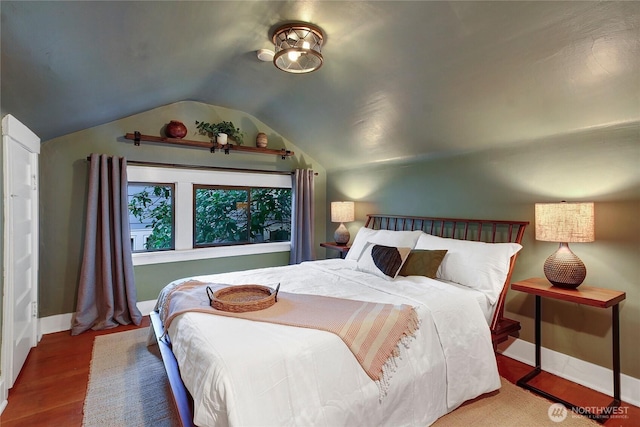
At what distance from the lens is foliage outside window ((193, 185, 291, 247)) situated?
4.25m

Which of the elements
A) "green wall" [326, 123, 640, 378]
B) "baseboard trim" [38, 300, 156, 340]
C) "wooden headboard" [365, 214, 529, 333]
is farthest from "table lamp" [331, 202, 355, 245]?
"baseboard trim" [38, 300, 156, 340]

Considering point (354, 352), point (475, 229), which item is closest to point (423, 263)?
point (475, 229)

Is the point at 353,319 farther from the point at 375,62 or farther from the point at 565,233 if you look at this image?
the point at 375,62

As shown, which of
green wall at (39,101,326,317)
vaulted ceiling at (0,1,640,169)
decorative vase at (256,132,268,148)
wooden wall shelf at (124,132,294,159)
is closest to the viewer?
vaulted ceiling at (0,1,640,169)

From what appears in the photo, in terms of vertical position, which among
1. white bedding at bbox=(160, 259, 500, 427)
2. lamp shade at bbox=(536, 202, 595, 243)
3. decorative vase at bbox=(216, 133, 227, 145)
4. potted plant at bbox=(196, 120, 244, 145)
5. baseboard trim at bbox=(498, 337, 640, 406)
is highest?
potted plant at bbox=(196, 120, 244, 145)

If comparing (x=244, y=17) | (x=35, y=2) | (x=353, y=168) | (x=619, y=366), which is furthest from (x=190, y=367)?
(x=353, y=168)

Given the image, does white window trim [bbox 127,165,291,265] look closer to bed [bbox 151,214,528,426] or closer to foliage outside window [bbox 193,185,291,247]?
foliage outside window [bbox 193,185,291,247]

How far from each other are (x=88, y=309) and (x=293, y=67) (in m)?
3.23

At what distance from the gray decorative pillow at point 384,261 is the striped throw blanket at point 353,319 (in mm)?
683

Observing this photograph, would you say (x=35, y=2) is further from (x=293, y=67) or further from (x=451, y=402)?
(x=451, y=402)

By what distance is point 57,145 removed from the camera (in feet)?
10.7

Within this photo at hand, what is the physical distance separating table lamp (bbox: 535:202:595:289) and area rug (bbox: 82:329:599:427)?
85cm

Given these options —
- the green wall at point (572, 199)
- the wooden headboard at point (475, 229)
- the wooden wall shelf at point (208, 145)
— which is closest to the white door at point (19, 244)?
the wooden wall shelf at point (208, 145)

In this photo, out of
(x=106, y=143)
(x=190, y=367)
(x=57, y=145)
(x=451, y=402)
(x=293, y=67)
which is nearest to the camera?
(x=190, y=367)
